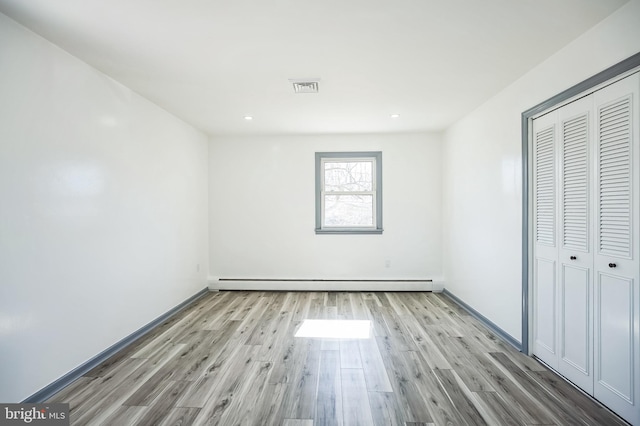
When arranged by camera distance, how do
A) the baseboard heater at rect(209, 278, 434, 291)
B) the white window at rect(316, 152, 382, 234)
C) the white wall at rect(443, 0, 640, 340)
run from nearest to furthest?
the white wall at rect(443, 0, 640, 340) → the baseboard heater at rect(209, 278, 434, 291) → the white window at rect(316, 152, 382, 234)

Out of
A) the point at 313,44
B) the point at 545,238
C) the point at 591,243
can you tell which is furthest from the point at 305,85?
the point at 591,243

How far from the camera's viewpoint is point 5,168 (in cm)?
205

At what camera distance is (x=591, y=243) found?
7.50 feet

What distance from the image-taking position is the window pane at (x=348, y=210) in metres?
5.40

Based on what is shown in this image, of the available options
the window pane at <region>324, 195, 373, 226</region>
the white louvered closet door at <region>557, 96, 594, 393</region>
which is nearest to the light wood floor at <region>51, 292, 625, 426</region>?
the white louvered closet door at <region>557, 96, 594, 393</region>

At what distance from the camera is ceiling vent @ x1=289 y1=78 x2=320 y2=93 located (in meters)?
3.07

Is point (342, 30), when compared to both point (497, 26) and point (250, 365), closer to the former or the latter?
point (497, 26)

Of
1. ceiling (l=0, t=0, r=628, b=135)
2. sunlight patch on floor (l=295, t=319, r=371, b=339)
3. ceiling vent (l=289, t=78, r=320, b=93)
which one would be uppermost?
ceiling (l=0, t=0, r=628, b=135)

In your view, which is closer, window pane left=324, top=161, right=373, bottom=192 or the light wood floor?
the light wood floor

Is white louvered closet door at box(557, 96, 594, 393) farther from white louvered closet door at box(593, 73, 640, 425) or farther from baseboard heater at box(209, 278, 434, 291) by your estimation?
baseboard heater at box(209, 278, 434, 291)

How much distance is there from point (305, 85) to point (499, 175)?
2213 millimetres

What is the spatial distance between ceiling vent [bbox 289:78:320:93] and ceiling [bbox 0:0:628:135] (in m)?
0.08

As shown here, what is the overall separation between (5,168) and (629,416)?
4.11m

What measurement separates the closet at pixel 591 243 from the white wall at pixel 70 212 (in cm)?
379
